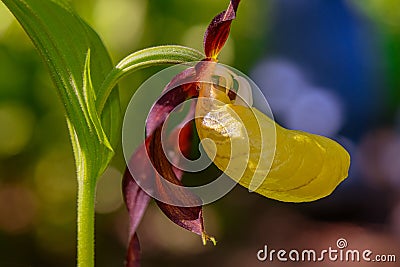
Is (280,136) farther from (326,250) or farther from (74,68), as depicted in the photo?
(326,250)

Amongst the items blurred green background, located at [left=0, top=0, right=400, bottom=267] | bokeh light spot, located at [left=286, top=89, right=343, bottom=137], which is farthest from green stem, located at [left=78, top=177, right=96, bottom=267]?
bokeh light spot, located at [left=286, top=89, right=343, bottom=137]

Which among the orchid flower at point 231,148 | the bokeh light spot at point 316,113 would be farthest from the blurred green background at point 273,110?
the orchid flower at point 231,148

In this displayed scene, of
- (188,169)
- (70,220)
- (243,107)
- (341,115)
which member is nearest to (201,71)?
(243,107)

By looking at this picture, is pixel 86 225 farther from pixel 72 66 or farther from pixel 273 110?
pixel 273 110

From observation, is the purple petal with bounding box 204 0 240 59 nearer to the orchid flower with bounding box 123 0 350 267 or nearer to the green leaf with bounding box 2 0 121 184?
the orchid flower with bounding box 123 0 350 267

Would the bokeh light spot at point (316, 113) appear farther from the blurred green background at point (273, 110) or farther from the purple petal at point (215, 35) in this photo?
the purple petal at point (215, 35)
